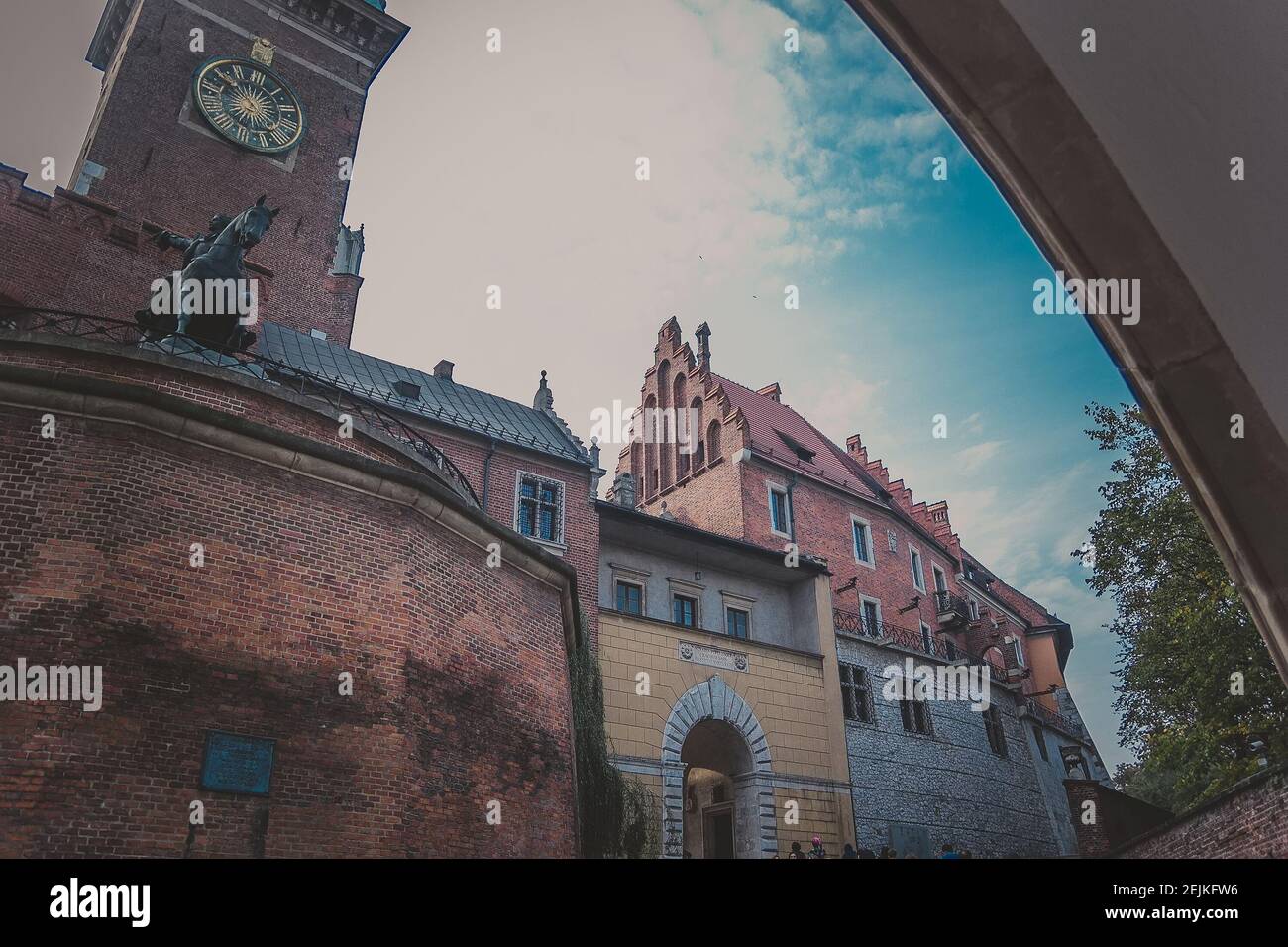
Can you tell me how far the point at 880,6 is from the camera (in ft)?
5.75

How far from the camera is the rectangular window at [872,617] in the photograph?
32844 millimetres

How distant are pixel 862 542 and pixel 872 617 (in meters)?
3.43

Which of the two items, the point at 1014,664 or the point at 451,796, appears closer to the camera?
the point at 451,796

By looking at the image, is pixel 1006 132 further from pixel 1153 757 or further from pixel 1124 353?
pixel 1153 757

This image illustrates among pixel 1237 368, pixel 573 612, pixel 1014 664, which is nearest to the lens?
pixel 1237 368

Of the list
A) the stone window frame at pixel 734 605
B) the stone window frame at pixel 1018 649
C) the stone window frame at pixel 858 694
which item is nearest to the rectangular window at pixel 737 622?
the stone window frame at pixel 734 605

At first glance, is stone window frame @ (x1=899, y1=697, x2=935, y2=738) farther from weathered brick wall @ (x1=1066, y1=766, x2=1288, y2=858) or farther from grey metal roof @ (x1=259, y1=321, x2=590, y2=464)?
grey metal roof @ (x1=259, y1=321, x2=590, y2=464)

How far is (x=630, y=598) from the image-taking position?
25562mm

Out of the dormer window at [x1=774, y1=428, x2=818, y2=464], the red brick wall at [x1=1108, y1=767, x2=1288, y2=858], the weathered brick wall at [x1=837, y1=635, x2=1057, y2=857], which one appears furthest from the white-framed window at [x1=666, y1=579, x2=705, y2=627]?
the red brick wall at [x1=1108, y1=767, x2=1288, y2=858]

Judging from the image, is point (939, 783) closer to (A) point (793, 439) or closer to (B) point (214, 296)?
(A) point (793, 439)

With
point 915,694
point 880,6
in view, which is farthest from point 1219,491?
point 915,694

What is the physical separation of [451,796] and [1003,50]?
11.6m

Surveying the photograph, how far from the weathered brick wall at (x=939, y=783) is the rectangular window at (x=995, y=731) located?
1.31 ft

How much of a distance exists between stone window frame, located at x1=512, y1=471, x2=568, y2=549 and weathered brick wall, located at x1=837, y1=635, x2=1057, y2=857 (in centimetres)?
1003
